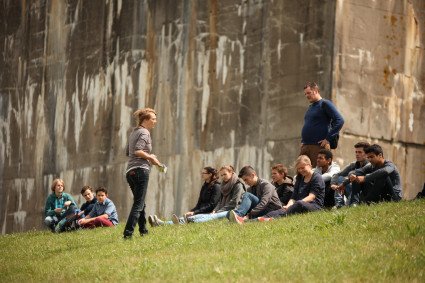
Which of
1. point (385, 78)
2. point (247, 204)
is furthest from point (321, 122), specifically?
point (385, 78)

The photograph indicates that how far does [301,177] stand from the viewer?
1997 centimetres

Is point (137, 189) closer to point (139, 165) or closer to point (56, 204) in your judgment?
point (139, 165)

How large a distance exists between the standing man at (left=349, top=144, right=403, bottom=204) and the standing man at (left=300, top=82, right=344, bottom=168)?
1303mm

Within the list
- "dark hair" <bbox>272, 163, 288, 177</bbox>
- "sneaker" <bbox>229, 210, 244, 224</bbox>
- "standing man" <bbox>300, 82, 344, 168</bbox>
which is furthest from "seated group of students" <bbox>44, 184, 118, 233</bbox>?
"standing man" <bbox>300, 82, 344, 168</bbox>

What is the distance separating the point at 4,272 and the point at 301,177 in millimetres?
5021

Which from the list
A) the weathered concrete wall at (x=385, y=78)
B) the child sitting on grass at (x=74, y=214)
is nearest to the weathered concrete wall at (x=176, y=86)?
the weathered concrete wall at (x=385, y=78)

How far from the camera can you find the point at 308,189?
19.7 metres

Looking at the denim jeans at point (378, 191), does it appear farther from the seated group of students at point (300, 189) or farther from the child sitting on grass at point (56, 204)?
the child sitting on grass at point (56, 204)

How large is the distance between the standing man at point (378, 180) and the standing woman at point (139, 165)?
10.1 feet

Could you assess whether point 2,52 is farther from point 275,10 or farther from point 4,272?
point 4,272

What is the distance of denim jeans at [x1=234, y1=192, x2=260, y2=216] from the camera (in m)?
20.6

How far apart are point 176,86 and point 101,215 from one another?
3.68m

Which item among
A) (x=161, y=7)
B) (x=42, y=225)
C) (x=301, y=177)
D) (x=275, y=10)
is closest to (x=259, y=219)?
(x=301, y=177)

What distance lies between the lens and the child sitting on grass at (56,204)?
25109 millimetres
